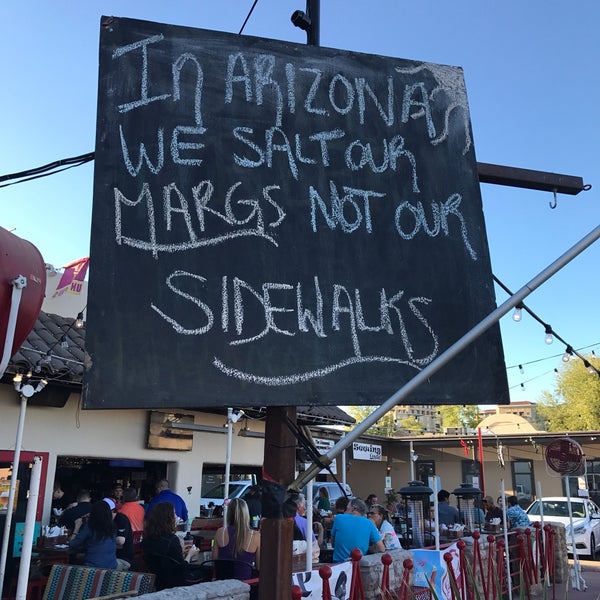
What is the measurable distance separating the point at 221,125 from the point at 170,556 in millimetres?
4885

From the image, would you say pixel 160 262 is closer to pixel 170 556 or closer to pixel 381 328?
pixel 381 328

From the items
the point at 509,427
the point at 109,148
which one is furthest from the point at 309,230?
the point at 509,427

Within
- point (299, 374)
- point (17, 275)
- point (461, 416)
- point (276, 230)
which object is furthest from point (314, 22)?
point (461, 416)

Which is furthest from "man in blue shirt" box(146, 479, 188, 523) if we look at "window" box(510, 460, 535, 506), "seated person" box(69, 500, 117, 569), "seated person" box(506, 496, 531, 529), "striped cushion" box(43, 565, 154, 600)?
"window" box(510, 460, 535, 506)

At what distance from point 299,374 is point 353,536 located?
5084 mm

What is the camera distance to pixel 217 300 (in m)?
2.61

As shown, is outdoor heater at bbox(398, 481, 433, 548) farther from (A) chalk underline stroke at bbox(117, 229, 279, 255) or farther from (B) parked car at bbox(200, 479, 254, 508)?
(A) chalk underline stroke at bbox(117, 229, 279, 255)

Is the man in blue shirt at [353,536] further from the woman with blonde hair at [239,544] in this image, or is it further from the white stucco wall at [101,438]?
the white stucco wall at [101,438]

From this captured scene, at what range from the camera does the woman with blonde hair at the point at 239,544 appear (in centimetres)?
627

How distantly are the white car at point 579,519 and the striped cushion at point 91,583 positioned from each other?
13.5 m

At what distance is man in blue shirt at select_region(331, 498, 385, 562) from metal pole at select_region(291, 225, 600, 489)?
15.9 ft

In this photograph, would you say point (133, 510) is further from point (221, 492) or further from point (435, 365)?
point (435, 365)

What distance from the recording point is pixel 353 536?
711 cm

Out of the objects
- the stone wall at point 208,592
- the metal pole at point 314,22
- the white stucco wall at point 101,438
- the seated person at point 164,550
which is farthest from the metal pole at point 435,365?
the white stucco wall at point 101,438
